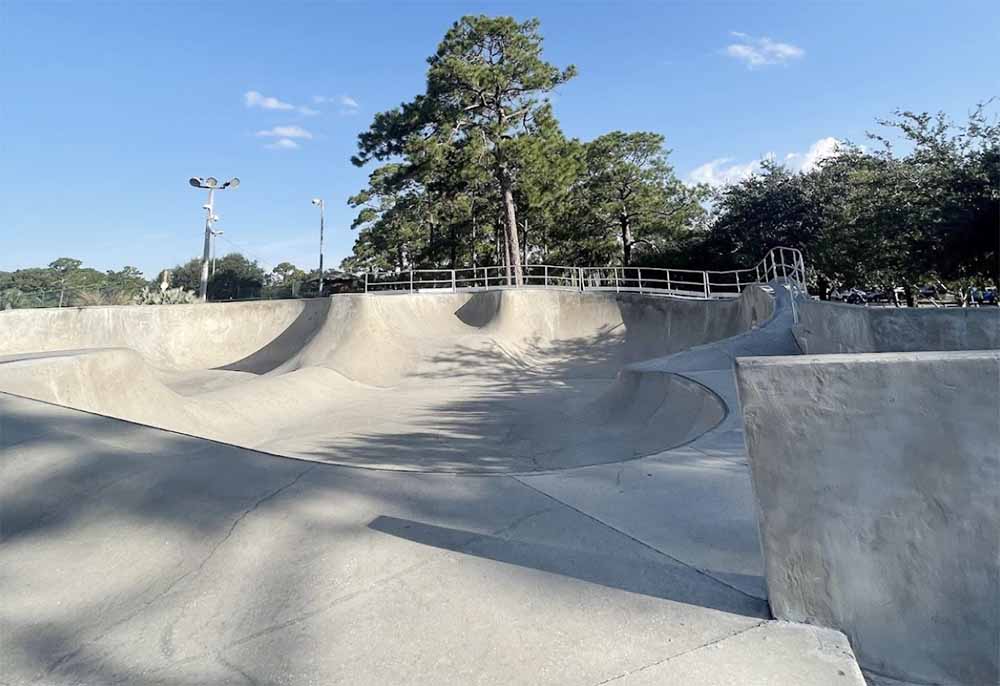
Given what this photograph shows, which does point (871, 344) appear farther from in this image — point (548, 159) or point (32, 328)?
point (32, 328)

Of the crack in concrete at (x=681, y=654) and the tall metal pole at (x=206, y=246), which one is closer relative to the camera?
the crack in concrete at (x=681, y=654)

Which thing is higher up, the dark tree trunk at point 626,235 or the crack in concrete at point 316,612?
the dark tree trunk at point 626,235

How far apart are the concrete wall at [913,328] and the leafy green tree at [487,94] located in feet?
59.6

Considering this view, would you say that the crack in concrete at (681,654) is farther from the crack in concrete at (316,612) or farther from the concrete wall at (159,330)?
the concrete wall at (159,330)

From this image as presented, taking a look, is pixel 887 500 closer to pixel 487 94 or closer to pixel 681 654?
pixel 681 654

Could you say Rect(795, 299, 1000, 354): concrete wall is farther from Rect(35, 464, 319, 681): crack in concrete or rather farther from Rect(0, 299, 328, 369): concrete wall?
Rect(0, 299, 328, 369): concrete wall

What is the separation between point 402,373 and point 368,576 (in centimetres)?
1361

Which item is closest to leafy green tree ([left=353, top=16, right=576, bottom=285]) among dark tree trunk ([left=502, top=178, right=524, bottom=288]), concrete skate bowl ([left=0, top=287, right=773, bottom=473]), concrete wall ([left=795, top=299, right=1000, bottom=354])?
dark tree trunk ([left=502, top=178, right=524, bottom=288])

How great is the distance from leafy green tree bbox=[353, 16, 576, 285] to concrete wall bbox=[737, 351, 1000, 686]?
75.4ft

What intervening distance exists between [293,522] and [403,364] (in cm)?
1348

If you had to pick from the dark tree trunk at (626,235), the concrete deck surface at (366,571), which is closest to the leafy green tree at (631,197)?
the dark tree trunk at (626,235)

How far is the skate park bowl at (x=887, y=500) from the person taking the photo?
1.79 metres

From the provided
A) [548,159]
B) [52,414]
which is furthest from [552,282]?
[52,414]

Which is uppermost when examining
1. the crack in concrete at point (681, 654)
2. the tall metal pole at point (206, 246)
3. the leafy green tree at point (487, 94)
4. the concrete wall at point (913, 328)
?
the leafy green tree at point (487, 94)
